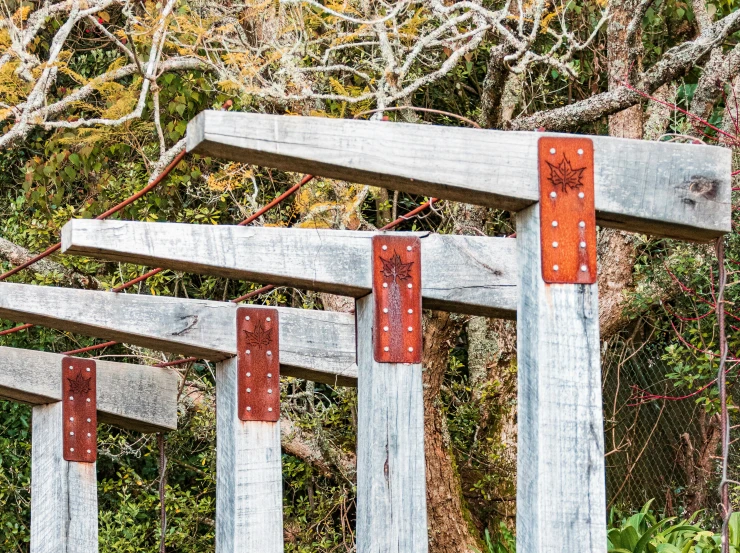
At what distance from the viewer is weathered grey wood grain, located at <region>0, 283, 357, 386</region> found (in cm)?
511

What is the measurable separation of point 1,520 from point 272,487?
5373mm

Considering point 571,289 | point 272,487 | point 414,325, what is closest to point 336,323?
point 272,487

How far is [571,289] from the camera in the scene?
110 inches

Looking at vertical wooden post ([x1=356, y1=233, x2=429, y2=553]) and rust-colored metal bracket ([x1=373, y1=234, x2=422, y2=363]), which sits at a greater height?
rust-colored metal bracket ([x1=373, y1=234, x2=422, y2=363])

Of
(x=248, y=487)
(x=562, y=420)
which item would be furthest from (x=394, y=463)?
(x=562, y=420)

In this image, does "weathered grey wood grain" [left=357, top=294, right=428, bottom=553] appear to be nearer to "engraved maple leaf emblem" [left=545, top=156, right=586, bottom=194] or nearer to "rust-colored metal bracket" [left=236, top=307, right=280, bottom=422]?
"rust-colored metal bracket" [left=236, top=307, right=280, bottom=422]

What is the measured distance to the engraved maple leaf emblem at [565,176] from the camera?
281cm

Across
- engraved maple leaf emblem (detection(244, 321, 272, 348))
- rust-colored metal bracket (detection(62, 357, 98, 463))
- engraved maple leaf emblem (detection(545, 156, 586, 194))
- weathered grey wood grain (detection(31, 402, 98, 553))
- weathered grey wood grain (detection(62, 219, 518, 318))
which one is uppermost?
weathered grey wood grain (detection(62, 219, 518, 318))

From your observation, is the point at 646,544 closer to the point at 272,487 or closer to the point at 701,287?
the point at 701,287

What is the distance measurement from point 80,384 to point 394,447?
108 inches

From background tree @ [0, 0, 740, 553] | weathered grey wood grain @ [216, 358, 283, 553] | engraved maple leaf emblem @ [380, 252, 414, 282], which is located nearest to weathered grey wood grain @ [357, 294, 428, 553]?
engraved maple leaf emblem @ [380, 252, 414, 282]

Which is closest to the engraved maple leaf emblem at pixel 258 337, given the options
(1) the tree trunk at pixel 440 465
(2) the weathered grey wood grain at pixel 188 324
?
(2) the weathered grey wood grain at pixel 188 324

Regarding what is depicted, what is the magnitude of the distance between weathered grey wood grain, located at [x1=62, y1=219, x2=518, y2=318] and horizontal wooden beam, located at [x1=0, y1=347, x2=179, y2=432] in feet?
7.49

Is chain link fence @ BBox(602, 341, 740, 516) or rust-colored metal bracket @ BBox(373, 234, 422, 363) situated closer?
rust-colored metal bracket @ BBox(373, 234, 422, 363)
